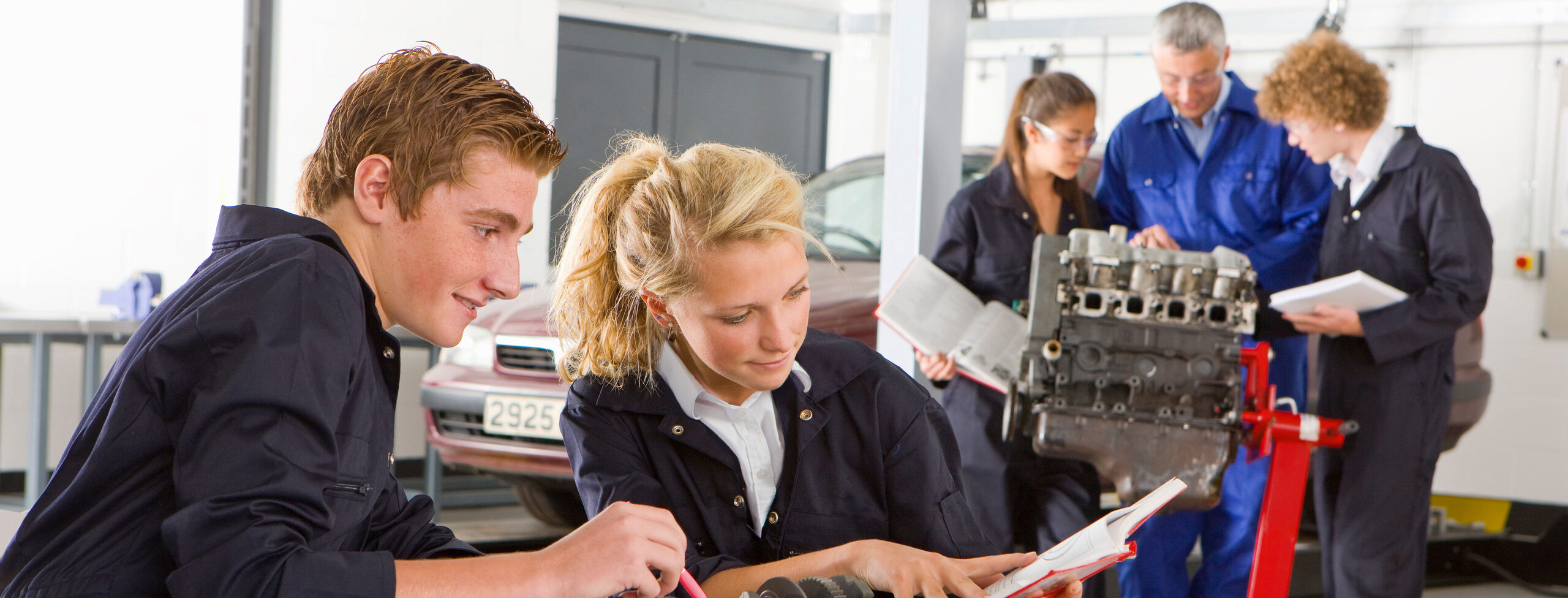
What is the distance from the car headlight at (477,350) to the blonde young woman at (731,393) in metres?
2.19

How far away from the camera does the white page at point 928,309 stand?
255cm

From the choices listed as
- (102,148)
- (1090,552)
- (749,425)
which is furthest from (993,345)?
(102,148)

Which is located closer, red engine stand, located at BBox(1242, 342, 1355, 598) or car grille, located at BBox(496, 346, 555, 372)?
red engine stand, located at BBox(1242, 342, 1355, 598)

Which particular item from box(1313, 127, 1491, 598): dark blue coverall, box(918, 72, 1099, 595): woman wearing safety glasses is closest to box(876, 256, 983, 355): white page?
box(918, 72, 1099, 595): woman wearing safety glasses

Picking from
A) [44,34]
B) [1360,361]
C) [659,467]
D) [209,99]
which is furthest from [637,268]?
[44,34]

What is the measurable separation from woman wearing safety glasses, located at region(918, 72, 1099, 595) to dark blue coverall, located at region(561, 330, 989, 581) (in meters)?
1.27

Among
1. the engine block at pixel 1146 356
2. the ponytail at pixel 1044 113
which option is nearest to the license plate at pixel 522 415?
the ponytail at pixel 1044 113

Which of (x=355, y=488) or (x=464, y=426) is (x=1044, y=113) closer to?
(x=464, y=426)

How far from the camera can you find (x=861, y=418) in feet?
5.06

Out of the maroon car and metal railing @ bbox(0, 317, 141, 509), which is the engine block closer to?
the maroon car

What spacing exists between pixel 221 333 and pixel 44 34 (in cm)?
490

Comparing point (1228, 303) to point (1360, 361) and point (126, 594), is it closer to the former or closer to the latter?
point (1360, 361)

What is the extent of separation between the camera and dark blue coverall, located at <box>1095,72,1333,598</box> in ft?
9.46

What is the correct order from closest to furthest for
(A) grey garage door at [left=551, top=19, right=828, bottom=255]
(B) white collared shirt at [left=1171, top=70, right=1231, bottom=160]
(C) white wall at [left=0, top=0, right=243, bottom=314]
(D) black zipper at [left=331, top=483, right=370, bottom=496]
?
(D) black zipper at [left=331, top=483, right=370, bottom=496]
(B) white collared shirt at [left=1171, top=70, right=1231, bottom=160]
(C) white wall at [left=0, top=0, right=243, bottom=314]
(A) grey garage door at [left=551, top=19, right=828, bottom=255]
